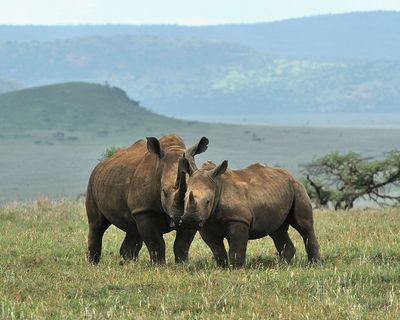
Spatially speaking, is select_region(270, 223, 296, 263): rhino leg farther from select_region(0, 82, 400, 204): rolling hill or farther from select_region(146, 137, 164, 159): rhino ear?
select_region(0, 82, 400, 204): rolling hill

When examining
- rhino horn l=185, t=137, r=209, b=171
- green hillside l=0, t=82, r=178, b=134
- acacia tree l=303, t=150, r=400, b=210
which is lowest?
green hillside l=0, t=82, r=178, b=134

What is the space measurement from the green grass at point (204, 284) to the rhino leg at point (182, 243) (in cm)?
14

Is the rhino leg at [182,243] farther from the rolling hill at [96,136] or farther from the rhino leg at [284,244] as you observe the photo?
the rolling hill at [96,136]

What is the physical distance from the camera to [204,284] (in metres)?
10.6

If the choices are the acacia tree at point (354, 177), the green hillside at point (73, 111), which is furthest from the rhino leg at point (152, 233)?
the green hillside at point (73, 111)

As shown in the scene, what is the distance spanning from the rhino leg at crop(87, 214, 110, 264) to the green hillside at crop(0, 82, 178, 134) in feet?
407

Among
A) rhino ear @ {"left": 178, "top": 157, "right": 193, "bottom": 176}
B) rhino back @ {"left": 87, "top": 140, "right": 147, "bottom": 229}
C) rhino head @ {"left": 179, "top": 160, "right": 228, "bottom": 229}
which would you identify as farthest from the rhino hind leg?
rhino back @ {"left": 87, "top": 140, "right": 147, "bottom": 229}

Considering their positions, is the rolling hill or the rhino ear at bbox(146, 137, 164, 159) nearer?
the rhino ear at bbox(146, 137, 164, 159)

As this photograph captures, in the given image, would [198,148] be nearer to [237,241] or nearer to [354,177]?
[237,241]

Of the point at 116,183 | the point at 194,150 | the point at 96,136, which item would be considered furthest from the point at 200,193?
the point at 96,136

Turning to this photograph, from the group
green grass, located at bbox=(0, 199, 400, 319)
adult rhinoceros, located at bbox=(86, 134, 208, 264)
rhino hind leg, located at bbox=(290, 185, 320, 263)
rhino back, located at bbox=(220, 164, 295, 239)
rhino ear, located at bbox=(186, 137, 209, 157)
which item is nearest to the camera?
green grass, located at bbox=(0, 199, 400, 319)

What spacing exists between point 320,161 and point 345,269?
832 inches

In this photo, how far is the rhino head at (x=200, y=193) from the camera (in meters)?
11.1

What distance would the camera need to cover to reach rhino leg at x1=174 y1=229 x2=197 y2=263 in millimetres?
12172
